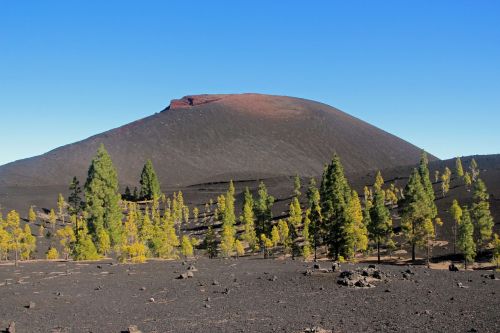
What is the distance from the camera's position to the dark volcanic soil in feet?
58.2

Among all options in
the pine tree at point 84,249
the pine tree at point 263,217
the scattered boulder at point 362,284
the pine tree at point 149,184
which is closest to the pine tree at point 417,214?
the pine tree at point 263,217

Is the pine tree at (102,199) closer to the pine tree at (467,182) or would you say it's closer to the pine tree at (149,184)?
the pine tree at (149,184)

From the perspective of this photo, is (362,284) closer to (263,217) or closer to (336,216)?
(336,216)

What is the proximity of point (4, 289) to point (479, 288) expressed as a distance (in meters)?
28.9

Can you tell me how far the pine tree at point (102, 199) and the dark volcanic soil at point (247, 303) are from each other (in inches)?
705

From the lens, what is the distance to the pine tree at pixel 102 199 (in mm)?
51906

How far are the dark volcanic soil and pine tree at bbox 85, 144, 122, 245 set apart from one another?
17.9m

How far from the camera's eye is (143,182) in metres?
142

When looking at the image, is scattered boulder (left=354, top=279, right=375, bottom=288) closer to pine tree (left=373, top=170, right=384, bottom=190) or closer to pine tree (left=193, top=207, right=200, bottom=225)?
pine tree (left=373, top=170, right=384, bottom=190)

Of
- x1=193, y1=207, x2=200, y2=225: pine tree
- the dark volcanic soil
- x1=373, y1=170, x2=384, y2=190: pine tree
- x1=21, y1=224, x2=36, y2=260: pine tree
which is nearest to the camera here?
the dark volcanic soil

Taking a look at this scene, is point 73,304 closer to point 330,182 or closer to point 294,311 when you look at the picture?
point 294,311

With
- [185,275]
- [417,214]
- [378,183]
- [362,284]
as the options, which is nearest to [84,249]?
[185,275]

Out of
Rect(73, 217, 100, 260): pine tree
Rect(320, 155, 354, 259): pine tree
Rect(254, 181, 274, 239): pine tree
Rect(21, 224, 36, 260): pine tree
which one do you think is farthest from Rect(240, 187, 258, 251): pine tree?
Rect(73, 217, 100, 260): pine tree

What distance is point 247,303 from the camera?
74.0 feet
